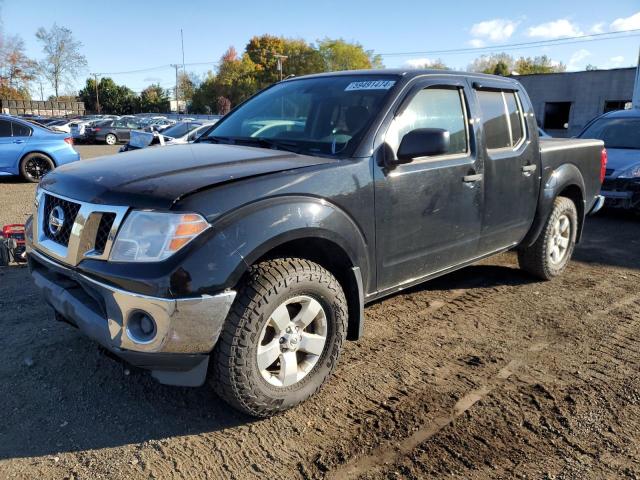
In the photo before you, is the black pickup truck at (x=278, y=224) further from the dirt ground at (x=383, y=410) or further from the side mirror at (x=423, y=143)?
the dirt ground at (x=383, y=410)

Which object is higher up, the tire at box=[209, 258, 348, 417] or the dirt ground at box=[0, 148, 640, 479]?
the tire at box=[209, 258, 348, 417]

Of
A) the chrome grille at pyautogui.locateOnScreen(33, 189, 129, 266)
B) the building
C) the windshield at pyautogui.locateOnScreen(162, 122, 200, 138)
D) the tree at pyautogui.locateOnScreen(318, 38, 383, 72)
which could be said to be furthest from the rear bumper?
the tree at pyautogui.locateOnScreen(318, 38, 383, 72)

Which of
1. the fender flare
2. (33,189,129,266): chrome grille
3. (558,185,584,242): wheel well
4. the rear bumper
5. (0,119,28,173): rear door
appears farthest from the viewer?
(0,119,28,173): rear door

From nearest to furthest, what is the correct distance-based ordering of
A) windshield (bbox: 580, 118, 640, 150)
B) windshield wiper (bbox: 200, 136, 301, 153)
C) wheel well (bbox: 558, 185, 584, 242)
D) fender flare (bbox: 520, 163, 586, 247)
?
windshield wiper (bbox: 200, 136, 301, 153) → fender flare (bbox: 520, 163, 586, 247) → wheel well (bbox: 558, 185, 584, 242) → windshield (bbox: 580, 118, 640, 150)

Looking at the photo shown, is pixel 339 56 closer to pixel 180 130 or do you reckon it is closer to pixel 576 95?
pixel 576 95

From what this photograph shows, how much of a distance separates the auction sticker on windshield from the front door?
0.51ft

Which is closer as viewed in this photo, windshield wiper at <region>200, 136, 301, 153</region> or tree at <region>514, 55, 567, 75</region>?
windshield wiper at <region>200, 136, 301, 153</region>

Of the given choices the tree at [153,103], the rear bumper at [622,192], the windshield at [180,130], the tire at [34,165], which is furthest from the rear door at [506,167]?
the tree at [153,103]

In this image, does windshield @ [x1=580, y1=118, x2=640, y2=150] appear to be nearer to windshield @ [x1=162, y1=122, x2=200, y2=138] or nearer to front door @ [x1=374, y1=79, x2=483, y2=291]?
front door @ [x1=374, y1=79, x2=483, y2=291]

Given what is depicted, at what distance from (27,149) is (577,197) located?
11.0m

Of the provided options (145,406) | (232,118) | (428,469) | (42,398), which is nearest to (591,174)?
(232,118)

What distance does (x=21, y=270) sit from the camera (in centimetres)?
518

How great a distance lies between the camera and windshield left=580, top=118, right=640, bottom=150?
8938 mm

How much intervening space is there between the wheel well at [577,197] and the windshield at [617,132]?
4285mm
